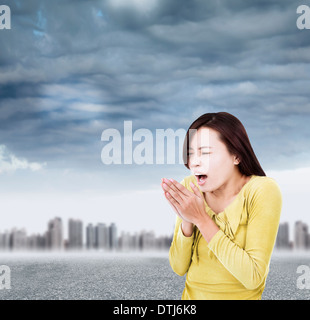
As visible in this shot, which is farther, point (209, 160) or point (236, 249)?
point (209, 160)

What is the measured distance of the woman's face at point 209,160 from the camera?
1.64 m

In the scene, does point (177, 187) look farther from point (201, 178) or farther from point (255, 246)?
point (255, 246)

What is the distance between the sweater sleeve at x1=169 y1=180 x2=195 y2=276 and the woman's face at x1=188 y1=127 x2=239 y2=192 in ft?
0.74

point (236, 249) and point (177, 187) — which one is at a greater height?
point (177, 187)

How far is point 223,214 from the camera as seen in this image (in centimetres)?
164

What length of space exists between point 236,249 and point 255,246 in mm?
78

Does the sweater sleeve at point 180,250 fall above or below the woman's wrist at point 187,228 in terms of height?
below

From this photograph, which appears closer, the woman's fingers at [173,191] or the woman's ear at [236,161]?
the woman's fingers at [173,191]

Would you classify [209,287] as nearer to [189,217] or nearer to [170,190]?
[189,217]

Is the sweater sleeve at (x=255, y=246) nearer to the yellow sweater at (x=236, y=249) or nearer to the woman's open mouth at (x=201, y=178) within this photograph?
the yellow sweater at (x=236, y=249)

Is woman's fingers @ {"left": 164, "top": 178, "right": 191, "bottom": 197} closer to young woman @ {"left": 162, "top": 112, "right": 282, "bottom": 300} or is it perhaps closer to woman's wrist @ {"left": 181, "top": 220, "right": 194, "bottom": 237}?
young woman @ {"left": 162, "top": 112, "right": 282, "bottom": 300}

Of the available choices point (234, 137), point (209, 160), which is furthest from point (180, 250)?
point (234, 137)

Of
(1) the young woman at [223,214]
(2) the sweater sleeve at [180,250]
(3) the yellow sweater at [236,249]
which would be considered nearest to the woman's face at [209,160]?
(1) the young woman at [223,214]
